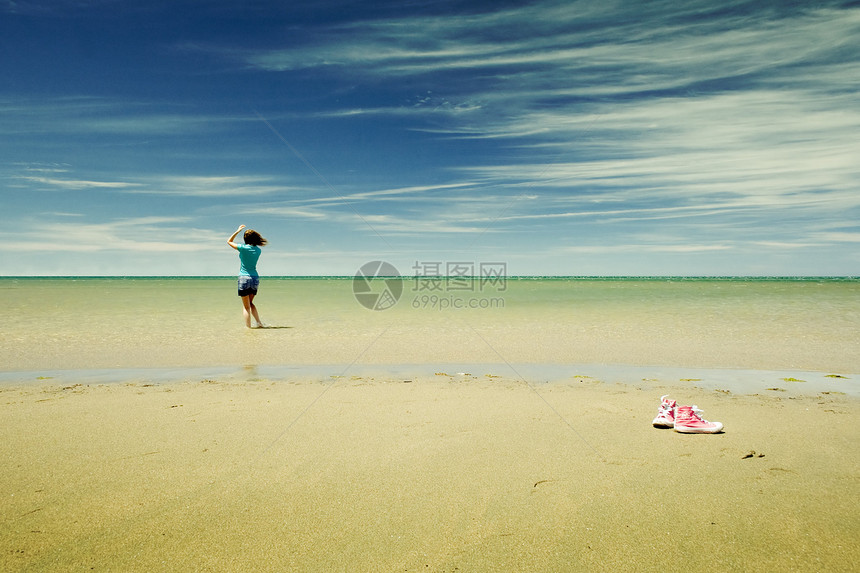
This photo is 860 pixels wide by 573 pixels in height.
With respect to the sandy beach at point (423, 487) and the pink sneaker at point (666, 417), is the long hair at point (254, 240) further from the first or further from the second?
the pink sneaker at point (666, 417)

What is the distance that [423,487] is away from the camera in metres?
3.20

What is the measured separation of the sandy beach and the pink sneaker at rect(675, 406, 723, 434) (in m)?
0.08

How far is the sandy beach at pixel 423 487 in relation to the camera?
2492mm

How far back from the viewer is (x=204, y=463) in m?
3.56

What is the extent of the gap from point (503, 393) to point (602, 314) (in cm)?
1123

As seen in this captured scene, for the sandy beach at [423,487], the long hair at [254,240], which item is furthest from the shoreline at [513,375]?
the long hair at [254,240]

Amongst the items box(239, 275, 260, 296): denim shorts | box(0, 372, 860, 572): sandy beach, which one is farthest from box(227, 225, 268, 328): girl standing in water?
box(0, 372, 860, 572): sandy beach

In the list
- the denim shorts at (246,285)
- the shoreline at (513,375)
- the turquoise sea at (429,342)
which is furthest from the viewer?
the denim shorts at (246,285)

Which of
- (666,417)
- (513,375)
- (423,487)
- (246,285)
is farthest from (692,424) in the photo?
(246,285)

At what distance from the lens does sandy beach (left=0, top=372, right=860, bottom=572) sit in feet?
8.18

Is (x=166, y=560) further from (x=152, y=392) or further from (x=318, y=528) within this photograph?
(x=152, y=392)

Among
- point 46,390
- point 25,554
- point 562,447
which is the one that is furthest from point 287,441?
point 46,390

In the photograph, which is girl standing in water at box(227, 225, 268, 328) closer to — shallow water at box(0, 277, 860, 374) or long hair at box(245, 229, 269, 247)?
long hair at box(245, 229, 269, 247)

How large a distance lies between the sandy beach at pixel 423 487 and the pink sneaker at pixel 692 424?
3.1 inches
